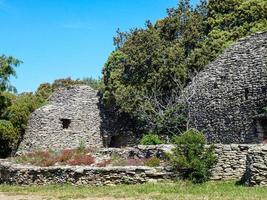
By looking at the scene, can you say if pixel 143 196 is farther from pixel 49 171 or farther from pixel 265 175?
pixel 49 171

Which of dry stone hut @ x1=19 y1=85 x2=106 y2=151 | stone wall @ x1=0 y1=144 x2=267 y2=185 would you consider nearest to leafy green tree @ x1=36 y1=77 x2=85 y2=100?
dry stone hut @ x1=19 y1=85 x2=106 y2=151

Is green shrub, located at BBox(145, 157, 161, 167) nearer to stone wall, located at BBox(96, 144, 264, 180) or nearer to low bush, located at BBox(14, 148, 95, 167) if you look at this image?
stone wall, located at BBox(96, 144, 264, 180)

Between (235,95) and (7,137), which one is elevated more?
(235,95)

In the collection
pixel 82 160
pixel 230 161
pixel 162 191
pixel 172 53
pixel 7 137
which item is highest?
pixel 172 53

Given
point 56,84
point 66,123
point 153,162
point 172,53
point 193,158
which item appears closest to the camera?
point 193,158

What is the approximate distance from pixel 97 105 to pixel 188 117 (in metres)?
10.0

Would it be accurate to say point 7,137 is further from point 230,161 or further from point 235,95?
point 230,161

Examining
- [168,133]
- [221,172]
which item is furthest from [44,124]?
[221,172]

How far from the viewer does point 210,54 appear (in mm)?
27969

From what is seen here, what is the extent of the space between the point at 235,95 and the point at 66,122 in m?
14.1

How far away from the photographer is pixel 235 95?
22391 mm

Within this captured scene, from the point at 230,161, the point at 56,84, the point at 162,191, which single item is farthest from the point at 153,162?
the point at 56,84

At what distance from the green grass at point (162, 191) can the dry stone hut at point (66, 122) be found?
13.8 meters

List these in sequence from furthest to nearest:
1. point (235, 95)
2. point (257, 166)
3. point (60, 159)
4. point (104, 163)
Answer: point (60, 159) → point (235, 95) → point (104, 163) → point (257, 166)
